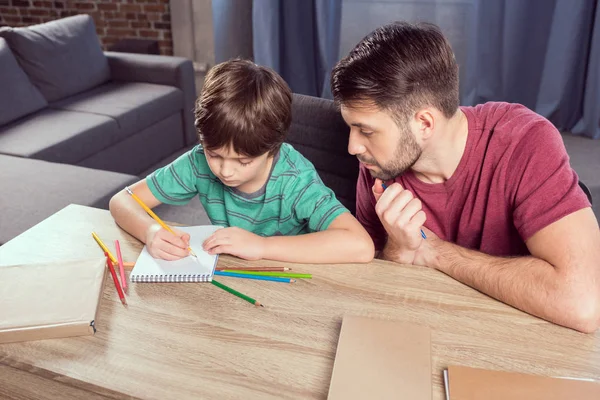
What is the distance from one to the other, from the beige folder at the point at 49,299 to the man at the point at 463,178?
57 cm

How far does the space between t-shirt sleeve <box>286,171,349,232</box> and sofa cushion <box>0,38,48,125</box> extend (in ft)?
7.72

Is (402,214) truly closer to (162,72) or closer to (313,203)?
(313,203)

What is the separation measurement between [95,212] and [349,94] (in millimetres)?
637

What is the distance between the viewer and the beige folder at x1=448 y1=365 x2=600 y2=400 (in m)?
0.75

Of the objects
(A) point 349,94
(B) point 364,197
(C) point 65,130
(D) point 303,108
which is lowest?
(C) point 65,130

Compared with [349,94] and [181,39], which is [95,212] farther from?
[181,39]

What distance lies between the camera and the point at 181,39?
4473 mm

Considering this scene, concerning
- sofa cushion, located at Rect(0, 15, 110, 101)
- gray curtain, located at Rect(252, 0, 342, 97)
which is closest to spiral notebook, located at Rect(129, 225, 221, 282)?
sofa cushion, located at Rect(0, 15, 110, 101)

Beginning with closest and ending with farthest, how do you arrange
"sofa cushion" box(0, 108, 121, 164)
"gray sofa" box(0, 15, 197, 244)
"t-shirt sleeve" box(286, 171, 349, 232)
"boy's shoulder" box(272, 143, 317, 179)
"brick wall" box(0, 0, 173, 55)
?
"t-shirt sleeve" box(286, 171, 349, 232)
"boy's shoulder" box(272, 143, 317, 179)
"gray sofa" box(0, 15, 197, 244)
"sofa cushion" box(0, 108, 121, 164)
"brick wall" box(0, 0, 173, 55)

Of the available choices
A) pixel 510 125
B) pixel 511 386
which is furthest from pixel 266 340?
pixel 510 125

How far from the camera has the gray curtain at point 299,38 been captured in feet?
12.6

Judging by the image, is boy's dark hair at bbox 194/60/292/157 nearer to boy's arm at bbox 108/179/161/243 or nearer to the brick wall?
boy's arm at bbox 108/179/161/243

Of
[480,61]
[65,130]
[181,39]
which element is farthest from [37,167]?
[480,61]

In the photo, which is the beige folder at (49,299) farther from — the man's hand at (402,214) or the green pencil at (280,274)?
the man's hand at (402,214)
